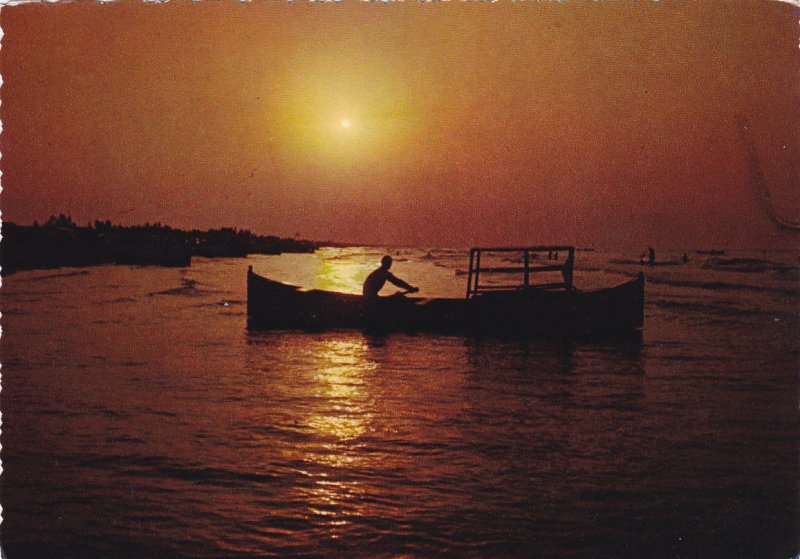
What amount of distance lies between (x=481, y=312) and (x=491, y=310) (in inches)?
10.1

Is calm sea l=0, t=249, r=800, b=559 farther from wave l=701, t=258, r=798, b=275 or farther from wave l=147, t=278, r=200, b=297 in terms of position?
wave l=701, t=258, r=798, b=275

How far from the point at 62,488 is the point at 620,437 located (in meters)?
6.34

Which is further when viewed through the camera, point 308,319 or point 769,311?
point 769,311

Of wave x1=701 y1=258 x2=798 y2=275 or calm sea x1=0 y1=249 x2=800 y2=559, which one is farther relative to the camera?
wave x1=701 y1=258 x2=798 y2=275

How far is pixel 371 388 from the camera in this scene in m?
12.5

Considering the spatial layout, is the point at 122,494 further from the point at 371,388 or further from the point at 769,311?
the point at 769,311

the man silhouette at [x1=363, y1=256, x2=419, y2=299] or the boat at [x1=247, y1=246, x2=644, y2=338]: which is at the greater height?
the man silhouette at [x1=363, y1=256, x2=419, y2=299]

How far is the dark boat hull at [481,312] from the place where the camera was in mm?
18938

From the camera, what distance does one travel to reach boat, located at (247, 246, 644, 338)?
1894 centimetres

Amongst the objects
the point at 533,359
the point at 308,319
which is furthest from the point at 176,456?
the point at 308,319

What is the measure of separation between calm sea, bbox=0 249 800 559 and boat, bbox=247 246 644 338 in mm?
1763

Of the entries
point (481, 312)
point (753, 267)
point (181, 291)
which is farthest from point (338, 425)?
point (753, 267)

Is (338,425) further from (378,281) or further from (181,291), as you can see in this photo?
(181,291)

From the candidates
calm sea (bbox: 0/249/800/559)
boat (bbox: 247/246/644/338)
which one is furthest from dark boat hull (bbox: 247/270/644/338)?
calm sea (bbox: 0/249/800/559)
